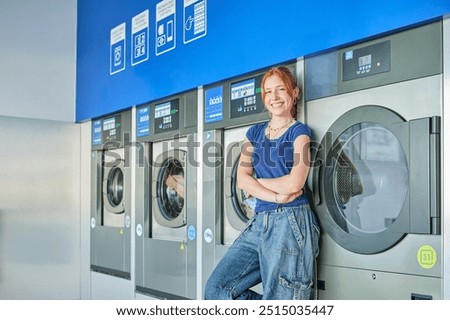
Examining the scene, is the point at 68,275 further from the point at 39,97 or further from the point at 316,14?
the point at 316,14

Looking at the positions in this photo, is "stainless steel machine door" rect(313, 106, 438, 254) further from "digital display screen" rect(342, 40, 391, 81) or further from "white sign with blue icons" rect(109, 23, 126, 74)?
"white sign with blue icons" rect(109, 23, 126, 74)

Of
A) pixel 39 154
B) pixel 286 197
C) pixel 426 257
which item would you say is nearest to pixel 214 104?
pixel 286 197

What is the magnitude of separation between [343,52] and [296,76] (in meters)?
0.33

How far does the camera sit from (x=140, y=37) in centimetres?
459

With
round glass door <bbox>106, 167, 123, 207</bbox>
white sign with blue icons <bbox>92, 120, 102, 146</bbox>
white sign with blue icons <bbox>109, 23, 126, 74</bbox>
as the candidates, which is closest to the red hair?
white sign with blue icons <bbox>109, 23, 126, 74</bbox>

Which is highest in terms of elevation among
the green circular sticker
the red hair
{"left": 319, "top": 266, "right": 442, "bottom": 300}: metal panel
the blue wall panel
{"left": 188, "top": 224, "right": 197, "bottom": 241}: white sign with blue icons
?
→ the blue wall panel

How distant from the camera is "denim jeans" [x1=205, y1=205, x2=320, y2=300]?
2.79 m

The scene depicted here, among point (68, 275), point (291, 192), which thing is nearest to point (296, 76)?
point (291, 192)

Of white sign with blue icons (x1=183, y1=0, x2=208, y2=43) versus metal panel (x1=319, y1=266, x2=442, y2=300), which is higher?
white sign with blue icons (x1=183, y1=0, x2=208, y2=43)

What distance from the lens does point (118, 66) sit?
4.89 m

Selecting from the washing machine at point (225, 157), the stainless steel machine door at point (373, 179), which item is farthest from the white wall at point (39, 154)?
the stainless steel machine door at point (373, 179)

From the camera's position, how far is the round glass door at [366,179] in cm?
262

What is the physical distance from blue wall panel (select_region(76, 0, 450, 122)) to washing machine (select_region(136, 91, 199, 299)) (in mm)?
178
